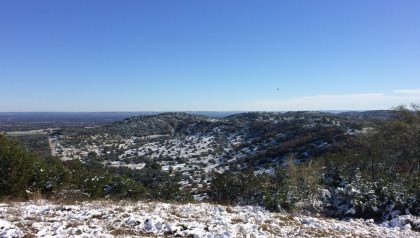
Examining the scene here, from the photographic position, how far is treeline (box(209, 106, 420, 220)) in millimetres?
15062

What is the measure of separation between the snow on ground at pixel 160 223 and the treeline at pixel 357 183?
1.97 meters

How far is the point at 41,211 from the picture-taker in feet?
37.5

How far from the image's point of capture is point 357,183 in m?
16.8

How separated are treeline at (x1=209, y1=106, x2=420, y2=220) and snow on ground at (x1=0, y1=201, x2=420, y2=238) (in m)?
1.97

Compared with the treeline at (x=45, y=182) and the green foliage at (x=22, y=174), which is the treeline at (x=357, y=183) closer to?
the treeline at (x=45, y=182)

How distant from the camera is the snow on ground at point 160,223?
969 centimetres

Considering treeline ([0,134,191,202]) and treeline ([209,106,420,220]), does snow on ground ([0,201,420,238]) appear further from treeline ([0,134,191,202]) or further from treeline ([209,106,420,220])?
treeline ([0,134,191,202])

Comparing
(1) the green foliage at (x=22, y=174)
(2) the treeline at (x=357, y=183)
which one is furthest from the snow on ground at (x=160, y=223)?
(1) the green foliage at (x=22, y=174)

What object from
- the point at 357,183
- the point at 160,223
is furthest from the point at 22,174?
the point at 357,183

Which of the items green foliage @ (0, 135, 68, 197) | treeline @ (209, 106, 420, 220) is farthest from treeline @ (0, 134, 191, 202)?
treeline @ (209, 106, 420, 220)

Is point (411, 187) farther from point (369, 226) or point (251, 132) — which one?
point (251, 132)

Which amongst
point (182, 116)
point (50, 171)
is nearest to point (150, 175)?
point (50, 171)

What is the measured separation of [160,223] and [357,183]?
11.0 m

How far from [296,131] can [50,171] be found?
51.7 metres
